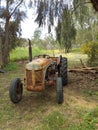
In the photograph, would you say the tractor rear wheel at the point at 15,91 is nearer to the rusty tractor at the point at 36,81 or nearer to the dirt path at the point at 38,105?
the rusty tractor at the point at 36,81

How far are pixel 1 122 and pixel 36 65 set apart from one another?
1816 mm

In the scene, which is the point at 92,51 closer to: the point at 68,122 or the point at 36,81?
the point at 36,81

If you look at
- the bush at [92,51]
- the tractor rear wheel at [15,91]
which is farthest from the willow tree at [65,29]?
the tractor rear wheel at [15,91]

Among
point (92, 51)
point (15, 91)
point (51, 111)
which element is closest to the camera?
point (51, 111)

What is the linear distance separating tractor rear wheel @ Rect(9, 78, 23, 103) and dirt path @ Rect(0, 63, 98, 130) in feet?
0.54

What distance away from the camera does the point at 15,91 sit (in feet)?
24.2

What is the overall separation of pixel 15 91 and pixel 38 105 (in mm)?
714

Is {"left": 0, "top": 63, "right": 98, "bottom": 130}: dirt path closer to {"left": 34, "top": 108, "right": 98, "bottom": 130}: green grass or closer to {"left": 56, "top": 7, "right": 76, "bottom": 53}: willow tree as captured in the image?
{"left": 34, "top": 108, "right": 98, "bottom": 130}: green grass

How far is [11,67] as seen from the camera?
15.2m

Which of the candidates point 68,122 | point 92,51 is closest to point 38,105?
point 68,122

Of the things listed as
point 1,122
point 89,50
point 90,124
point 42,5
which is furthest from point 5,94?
point 89,50

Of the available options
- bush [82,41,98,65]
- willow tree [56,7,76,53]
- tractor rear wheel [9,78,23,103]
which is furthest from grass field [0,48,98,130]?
bush [82,41,98,65]

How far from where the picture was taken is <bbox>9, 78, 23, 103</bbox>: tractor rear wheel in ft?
24.0

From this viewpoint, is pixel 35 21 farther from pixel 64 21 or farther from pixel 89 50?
pixel 89 50
